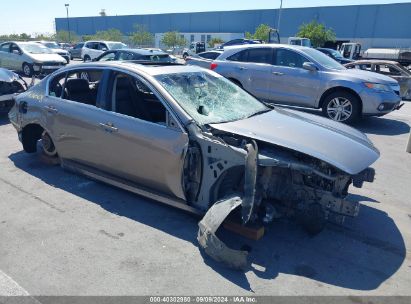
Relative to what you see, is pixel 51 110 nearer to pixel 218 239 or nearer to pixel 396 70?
pixel 218 239

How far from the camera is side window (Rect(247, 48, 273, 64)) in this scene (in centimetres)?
885

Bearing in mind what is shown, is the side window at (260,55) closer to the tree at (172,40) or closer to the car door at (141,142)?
the car door at (141,142)

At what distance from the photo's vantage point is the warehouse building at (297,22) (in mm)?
50250

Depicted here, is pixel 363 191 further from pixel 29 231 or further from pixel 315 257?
pixel 29 231

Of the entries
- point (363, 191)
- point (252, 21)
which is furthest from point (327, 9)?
point (363, 191)

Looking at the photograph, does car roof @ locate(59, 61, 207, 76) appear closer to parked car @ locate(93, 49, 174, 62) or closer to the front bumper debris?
the front bumper debris

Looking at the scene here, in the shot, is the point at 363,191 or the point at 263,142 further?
the point at 363,191

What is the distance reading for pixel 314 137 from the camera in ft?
10.9

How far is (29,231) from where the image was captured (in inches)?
135

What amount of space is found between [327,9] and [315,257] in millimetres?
58688

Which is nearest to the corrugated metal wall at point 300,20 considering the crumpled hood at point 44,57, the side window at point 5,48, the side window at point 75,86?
the crumpled hood at point 44,57

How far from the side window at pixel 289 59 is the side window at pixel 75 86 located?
5268 millimetres

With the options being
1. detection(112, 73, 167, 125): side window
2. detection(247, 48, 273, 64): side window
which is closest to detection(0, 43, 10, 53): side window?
detection(247, 48, 273, 64): side window

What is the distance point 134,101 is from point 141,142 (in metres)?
0.95
